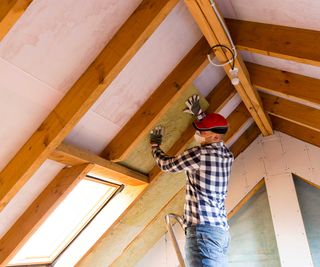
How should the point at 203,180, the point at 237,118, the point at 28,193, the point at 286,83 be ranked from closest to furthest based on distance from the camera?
the point at 28,193, the point at 203,180, the point at 286,83, the point at 237,118

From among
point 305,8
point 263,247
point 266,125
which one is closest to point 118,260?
point 263,247

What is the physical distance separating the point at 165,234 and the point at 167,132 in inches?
70.7

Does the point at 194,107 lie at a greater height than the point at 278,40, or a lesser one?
greater

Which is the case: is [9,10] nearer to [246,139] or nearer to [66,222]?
[66,222]

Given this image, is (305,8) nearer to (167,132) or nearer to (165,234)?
(167,132)

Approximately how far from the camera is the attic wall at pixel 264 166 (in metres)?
3.62

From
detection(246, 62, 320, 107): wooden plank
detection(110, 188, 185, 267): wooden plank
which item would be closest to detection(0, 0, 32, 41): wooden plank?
detection(246, 62, 320, 107): wooden plank

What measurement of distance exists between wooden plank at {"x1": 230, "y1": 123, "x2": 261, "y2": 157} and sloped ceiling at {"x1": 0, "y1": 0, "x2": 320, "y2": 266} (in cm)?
164

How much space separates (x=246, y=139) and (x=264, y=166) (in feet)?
1.24

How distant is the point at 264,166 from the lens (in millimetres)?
3795

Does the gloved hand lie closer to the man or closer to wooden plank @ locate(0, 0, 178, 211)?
the man

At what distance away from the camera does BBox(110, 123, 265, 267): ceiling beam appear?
3.47 metres

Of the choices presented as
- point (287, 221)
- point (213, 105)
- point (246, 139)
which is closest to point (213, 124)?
point (213, 105)

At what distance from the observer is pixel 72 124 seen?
5.12 ft
